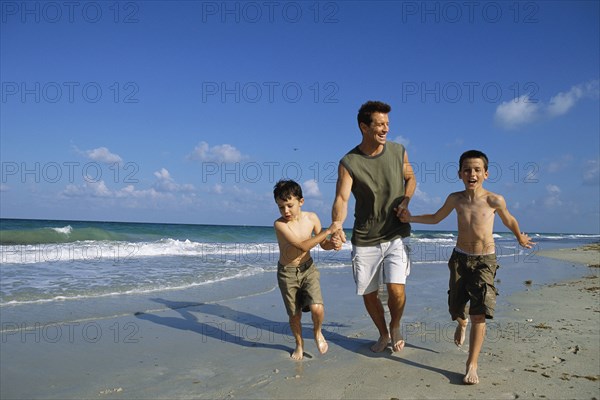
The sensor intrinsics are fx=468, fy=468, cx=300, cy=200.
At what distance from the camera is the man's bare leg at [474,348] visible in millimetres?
3344

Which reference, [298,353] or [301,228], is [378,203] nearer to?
[301,228]

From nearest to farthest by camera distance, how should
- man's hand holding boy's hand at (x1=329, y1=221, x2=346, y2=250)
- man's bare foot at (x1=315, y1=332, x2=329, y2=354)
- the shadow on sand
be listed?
man's hand holding boy's hand at (x1=329, y1=221, x2=346, y2=250)
man's bare foot at (x1=315, y1=332, x2=329, y2=354)
the shadow on sand

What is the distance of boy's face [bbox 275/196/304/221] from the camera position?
4.23m

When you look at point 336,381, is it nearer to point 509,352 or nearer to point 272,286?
point 509,352

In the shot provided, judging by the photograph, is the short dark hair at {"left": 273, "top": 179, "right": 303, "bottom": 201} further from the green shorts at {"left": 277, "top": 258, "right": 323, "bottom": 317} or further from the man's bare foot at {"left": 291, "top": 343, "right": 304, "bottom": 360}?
the man's bare foot at {"left": 291, "top": 343, "right": 304, "bottom": 360}

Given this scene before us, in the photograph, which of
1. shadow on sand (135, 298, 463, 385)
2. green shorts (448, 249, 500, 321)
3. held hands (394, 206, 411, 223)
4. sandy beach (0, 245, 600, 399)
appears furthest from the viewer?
shadow on sand (135, 298, 463, 385)

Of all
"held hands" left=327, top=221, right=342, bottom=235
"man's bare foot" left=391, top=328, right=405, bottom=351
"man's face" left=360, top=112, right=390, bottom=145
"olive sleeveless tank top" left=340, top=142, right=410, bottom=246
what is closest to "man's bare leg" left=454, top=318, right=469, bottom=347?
"man's bare foot" left=391, top=328, right=405, bottom=351

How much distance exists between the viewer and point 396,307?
162 inches

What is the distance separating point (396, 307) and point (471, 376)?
91 cm

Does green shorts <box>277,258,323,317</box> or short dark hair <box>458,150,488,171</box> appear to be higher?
short dark hair <box>458,150,488,171</box>

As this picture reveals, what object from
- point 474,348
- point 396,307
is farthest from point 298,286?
point 474,348

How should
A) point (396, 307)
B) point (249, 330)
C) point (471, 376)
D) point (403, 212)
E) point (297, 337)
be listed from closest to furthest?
point (471, 376) < point (403, 212) < point (396, 307) < point (297, 337) < point (249, 330)

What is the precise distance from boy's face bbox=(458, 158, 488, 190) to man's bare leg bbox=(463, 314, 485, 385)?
1025mm

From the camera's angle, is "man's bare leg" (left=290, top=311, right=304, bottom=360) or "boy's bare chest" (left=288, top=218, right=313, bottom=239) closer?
"man's bare leg" (left=290, top=311, right=304, bottom=360)
